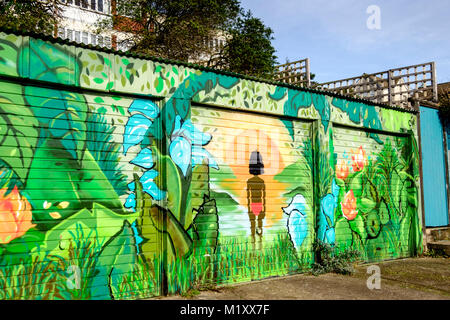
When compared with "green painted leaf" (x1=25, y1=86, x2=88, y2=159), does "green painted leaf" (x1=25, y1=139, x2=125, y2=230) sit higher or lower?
lower

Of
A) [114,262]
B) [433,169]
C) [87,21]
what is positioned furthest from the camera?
[87,21]

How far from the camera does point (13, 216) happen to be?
4.98 metres

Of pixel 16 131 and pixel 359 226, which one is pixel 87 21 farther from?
pixel 16 131

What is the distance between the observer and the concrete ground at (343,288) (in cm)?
645

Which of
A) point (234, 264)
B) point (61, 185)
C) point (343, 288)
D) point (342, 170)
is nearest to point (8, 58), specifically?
point (61, 185)

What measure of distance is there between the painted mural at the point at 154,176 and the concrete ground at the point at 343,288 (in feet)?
0.91

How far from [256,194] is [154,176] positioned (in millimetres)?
2086

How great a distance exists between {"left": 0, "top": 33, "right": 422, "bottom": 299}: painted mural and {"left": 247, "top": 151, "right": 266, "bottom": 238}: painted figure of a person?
0.02 m

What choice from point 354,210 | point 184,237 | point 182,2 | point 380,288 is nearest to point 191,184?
point 184,237

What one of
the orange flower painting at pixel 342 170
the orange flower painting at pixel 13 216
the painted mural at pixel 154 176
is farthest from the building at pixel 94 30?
the orange flower painting at pixel 13 216

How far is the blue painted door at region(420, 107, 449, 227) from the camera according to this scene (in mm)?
11242

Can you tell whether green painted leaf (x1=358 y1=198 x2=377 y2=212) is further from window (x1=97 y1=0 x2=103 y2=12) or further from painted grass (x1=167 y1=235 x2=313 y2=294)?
window (x1=97 y1=0 x2=103 y2=12)

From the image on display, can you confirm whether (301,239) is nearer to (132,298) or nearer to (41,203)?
(132,298)

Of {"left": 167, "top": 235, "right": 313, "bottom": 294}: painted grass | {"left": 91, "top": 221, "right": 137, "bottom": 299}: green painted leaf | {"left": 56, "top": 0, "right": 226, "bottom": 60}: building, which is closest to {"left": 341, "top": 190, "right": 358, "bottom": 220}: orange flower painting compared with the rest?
{"left": 167, "top": 235, "right": 313, "bottom": 294}: painted grass
